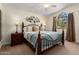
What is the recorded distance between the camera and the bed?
1907 mm

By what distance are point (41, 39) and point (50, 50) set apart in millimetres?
234

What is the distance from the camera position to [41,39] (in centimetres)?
191

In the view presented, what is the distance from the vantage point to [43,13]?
200cm

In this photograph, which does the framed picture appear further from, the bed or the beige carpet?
the beige carpet

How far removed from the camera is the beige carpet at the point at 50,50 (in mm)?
1940

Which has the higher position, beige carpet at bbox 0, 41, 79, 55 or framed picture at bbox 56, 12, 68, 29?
framed picture at bbox 56, 12, 68, 29

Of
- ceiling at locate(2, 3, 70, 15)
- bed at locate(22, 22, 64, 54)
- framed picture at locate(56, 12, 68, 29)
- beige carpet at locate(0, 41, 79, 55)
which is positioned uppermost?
ceiling at locate(2, 3, 70, 15)

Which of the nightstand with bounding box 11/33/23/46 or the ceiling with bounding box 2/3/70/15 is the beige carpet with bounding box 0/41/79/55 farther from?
the ceiling with bounding box 2/3/70/15

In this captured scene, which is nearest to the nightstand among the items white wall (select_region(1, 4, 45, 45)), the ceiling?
white wall (select_region(1, 4, 45, 45))

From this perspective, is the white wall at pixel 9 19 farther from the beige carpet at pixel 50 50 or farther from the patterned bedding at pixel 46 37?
the patterned bedding at pixel 46 37

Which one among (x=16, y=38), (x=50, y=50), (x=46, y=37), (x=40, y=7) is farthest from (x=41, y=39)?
(x=40, y=7)

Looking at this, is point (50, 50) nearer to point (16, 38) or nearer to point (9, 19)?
point (16, 38)

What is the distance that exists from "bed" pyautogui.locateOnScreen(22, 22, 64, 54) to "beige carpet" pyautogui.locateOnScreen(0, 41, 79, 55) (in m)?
0.07
